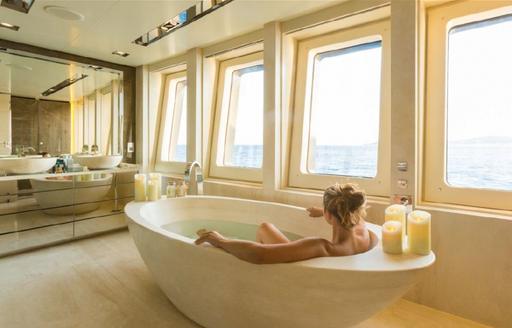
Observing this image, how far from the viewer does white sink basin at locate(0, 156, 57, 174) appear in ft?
9.22

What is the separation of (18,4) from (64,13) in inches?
11.9

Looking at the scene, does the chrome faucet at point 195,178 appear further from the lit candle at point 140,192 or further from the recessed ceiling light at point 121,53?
the recessed ceiling light at point 121,53

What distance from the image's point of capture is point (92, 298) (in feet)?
6.84

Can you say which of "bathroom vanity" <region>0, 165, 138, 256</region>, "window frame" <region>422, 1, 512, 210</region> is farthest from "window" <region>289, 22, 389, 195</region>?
"bathroom vanity" <region>0, 165, 138, 256</region>

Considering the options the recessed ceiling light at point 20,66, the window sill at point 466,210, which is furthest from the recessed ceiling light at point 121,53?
the window sill at point 466,210

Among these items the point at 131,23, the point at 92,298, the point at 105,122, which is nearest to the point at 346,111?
the point at 131,23

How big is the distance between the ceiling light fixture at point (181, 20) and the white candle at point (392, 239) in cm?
196

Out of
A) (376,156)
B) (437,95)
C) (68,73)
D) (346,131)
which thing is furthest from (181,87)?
(437,95)

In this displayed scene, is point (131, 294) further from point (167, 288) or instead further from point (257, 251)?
point (257, 251)

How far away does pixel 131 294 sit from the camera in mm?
2135

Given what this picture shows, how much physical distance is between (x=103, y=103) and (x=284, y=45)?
240 centimetres

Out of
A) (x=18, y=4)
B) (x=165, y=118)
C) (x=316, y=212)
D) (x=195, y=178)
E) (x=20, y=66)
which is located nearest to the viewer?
(x=316, y=212)

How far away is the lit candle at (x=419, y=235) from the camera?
1349 mm

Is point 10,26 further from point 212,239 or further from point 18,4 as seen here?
point 212,239
